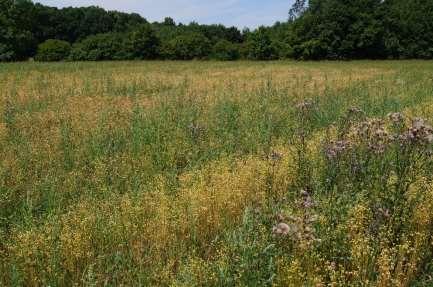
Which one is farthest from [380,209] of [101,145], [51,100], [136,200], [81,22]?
[81,22]

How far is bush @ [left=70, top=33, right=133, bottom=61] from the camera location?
67.3m

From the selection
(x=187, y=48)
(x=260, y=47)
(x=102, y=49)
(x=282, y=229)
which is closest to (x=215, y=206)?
(x=282, y=229)

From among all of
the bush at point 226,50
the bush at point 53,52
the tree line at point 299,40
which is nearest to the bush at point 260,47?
the tree line at point 299,40

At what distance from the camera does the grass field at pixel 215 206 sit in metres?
4.08

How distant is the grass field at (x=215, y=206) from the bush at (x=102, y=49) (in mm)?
59185

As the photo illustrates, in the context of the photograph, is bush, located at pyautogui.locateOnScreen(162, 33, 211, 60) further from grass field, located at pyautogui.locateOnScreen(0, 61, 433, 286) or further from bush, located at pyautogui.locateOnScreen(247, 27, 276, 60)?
grass field, located at pyautogui.locateOnScreen(0, 61, 433, 286)

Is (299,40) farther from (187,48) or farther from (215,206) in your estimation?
(215,206)

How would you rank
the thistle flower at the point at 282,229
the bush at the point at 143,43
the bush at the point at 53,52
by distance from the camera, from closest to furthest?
the thistle flower at the point at 282,229, the bush at the point at 53,52, the bush at the point at 143,43

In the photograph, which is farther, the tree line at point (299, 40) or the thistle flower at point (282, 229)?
the tree line at point (299, 40)

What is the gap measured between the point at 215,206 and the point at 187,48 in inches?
2610

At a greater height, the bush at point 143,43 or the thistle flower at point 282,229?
the bush at point 143,43

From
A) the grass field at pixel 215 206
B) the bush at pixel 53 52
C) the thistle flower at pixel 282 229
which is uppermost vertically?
the bush at pixel 53 52

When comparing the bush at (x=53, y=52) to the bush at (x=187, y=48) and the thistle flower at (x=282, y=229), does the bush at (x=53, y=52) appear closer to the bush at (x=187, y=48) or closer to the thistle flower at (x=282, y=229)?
the bush at (x=187, y=48)

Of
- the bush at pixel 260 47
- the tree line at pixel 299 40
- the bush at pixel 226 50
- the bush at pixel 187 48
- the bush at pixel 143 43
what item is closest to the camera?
the tree line at pixel 299 40
